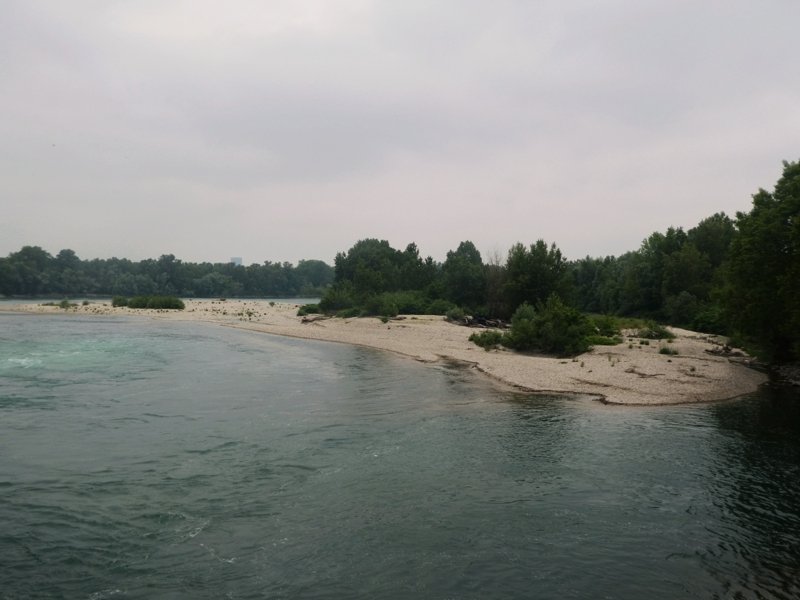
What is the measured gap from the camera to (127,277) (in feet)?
519

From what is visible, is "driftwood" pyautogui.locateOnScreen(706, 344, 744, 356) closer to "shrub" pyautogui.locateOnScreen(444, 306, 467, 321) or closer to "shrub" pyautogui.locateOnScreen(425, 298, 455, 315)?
"shrub" pyautogui.locateOnScreen(444, 306, 467, 321)

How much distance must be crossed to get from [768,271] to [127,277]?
162m

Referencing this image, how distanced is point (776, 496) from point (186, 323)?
72.5 m

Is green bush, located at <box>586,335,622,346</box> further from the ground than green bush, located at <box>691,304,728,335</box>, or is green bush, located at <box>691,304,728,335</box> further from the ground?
green bush, located at <box>691,304,728,335</box>

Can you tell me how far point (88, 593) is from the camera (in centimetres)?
943

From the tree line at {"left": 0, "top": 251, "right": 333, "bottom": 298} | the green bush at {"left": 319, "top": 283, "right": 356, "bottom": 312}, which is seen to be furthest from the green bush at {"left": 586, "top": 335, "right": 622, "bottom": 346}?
the tree line at {"left": 0, "top": 251, "right": 333, "bottom": 298}

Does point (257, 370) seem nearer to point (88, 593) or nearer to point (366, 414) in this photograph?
point (366, 414)

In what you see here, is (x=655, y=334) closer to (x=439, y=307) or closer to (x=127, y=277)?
(x=439, y=307)

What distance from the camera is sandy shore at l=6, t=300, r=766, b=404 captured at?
26980mm

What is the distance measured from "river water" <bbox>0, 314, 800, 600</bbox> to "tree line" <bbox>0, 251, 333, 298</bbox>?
119 m

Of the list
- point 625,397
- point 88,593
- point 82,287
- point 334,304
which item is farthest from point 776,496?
point 82,287

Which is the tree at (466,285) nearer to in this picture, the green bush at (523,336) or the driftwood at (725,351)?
the green bush at (523,336)

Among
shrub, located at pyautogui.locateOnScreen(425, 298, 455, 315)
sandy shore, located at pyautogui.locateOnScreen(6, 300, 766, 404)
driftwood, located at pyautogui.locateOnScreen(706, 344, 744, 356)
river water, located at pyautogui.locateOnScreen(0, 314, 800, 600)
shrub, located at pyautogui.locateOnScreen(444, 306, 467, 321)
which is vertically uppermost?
shrub, located at pyautogui.locateOnScreen(425, 298, 455, 315)

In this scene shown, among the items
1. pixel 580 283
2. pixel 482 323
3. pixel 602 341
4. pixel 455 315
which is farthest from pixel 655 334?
pixel 580 283
